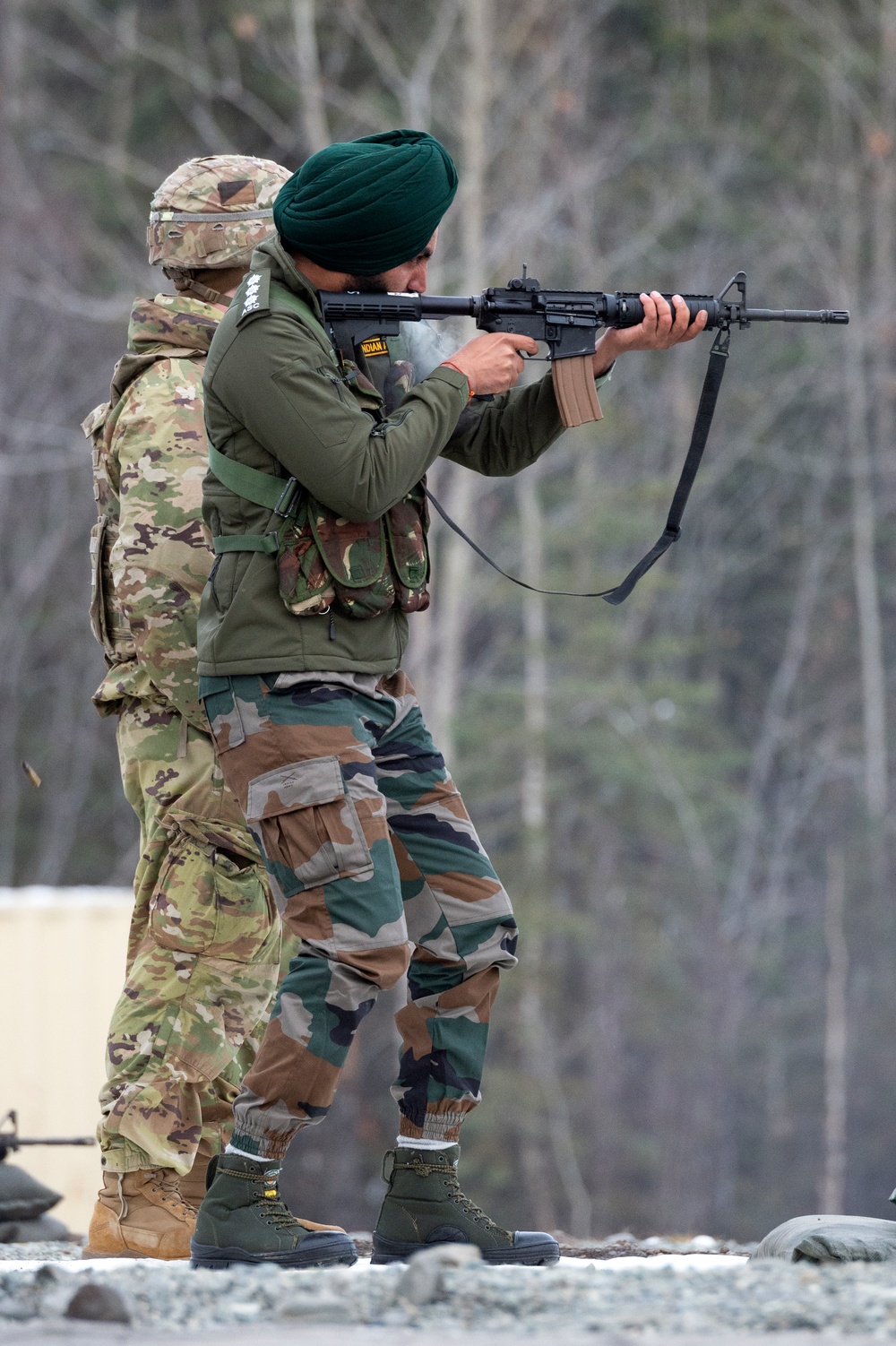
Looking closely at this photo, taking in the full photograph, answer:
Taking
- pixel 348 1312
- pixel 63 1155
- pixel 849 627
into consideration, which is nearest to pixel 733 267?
pixel 849 627

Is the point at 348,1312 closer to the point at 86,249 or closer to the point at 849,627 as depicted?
the point at 86,249

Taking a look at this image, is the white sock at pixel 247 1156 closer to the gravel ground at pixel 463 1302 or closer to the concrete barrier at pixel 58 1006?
the gravel ground at pixel 463 1302

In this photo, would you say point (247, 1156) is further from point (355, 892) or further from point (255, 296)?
point (255, 296)

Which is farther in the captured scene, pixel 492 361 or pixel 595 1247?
pixel 595 1247

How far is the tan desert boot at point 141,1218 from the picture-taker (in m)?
4.49

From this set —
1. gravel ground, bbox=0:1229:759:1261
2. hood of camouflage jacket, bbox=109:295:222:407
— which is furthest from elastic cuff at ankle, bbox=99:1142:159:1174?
hood of camouflage jacket, bbox=109:295:222:407

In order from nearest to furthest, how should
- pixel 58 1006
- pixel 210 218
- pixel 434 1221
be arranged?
pixel 434 1221 → pixel 210 218 → pixel 58 1006

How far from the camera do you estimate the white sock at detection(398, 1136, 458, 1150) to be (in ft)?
13.0

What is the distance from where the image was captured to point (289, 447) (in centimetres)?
372

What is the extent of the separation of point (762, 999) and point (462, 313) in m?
21.1

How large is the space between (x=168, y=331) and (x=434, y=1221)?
7.34ft

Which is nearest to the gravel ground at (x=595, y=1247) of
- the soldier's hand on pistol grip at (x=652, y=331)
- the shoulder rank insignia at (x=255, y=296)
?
the soldier's hand on pistol grip at (x=652, y=331)

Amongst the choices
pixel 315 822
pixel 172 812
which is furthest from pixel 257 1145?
pixel 172 812

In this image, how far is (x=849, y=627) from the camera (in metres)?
27.4
